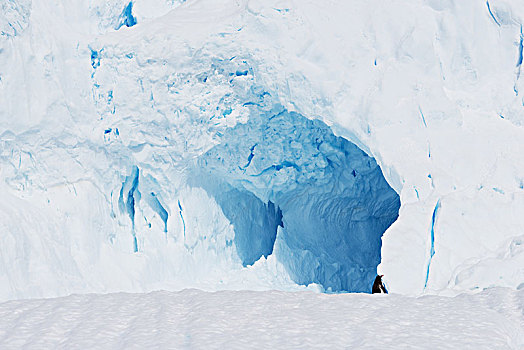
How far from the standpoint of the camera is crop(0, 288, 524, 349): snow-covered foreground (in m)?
4.38

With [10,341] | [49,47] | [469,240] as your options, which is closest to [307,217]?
[469,240]

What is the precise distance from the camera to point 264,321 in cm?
481

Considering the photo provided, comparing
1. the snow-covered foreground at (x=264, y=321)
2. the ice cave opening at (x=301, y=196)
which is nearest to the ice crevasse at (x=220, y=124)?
the ice cave opening at (x=301, y=196)

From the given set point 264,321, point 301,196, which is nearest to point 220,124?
point 301,196

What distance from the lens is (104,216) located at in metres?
8.59

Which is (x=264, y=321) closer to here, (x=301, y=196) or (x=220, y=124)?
(x=220, y=124)

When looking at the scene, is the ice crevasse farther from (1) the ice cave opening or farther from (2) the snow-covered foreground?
(2) the snow-covered foreground

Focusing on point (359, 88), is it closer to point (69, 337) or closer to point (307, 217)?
point (307, 217)

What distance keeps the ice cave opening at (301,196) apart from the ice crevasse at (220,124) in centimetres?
4

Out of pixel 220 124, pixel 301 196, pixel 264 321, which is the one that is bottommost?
pixel 301 196

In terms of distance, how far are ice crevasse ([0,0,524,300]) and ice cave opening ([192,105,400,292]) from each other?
38mm

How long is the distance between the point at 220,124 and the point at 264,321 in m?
4.20

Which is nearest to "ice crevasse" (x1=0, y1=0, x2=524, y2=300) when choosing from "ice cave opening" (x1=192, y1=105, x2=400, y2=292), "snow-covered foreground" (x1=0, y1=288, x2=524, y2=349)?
"ice cave opening" (x1=192, y1=105, x2=400, y2=292)

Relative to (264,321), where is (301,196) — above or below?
below
